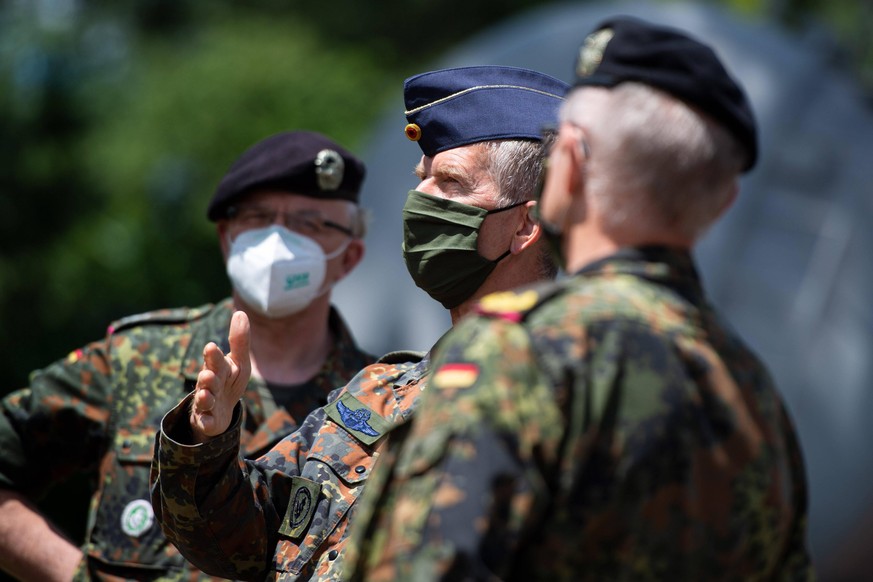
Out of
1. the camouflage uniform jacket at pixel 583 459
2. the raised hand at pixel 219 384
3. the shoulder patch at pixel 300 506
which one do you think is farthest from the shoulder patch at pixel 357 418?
the camouflage uniform jacket at pixel 583 459

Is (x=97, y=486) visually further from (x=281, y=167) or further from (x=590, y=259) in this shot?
(x=590, y=259)

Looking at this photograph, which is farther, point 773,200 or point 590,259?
point 773,200

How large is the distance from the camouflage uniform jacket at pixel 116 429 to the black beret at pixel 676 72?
2102 millimetres

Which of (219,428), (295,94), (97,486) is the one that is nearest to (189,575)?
(97,486)

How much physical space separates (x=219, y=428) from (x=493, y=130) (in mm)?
980

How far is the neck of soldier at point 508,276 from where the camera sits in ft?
10.0

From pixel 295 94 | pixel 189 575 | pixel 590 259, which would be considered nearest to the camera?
pixel 590 259

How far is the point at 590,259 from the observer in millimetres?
2119

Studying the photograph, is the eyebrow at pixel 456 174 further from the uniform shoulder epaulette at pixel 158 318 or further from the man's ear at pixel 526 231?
the uniform shoulder epaulette at pixel 158 318

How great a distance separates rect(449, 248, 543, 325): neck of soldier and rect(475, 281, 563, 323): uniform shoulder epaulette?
922 millimetres

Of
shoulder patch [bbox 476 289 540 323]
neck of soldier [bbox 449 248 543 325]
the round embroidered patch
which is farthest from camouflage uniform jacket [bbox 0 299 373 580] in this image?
shoulder patch [bbox 476 289 540 323]

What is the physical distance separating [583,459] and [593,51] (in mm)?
716

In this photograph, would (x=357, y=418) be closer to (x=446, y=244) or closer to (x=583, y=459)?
(x=446, y=244)

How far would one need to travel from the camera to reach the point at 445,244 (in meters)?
2.99
